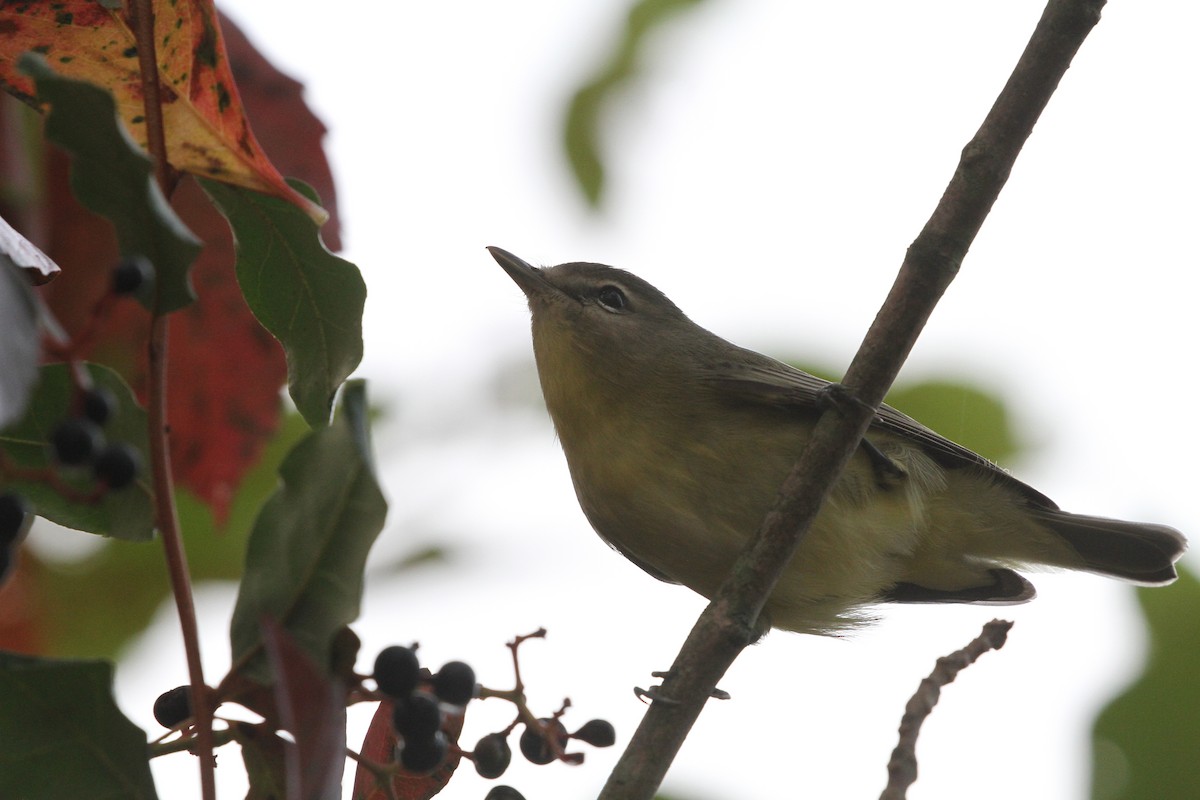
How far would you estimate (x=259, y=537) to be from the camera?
163 centimetres

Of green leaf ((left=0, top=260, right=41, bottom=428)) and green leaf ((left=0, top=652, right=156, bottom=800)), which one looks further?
green leaf ((left=0, top=652, right=156, bottom=800))

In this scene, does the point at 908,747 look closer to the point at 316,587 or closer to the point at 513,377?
the point at 316,587

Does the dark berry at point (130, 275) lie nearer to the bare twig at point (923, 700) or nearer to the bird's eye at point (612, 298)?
the bare twig at point (923, 700)

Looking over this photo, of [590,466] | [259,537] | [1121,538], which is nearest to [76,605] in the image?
[590,466]

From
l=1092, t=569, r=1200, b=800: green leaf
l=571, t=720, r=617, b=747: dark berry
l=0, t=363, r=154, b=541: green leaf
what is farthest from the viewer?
l=1092, t=569, r=1200, b=800: green leaf

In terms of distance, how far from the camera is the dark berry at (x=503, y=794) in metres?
1.97

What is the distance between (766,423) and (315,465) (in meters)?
2.89

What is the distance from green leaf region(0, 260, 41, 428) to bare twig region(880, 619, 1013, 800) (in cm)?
145

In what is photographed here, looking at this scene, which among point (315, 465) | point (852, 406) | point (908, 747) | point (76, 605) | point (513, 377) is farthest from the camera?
point (513, 377)

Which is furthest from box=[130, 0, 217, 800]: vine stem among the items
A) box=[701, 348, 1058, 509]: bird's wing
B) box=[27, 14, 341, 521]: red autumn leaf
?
box=[701, 348, 1058, 509]: bird's wing

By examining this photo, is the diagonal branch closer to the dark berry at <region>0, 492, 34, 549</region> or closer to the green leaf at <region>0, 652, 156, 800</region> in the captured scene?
the green leaf at <region>0, 652, 156, 800</region>

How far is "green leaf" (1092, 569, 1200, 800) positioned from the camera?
108 inches

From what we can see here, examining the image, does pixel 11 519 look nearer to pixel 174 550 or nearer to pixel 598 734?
pixel 174 550

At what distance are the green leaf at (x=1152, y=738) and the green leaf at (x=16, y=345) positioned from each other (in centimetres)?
246
